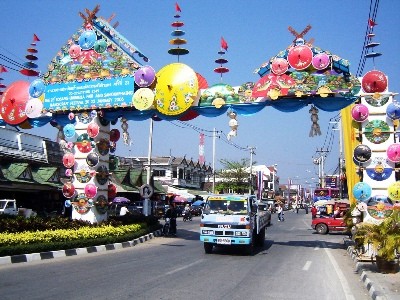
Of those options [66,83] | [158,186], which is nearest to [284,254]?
[66,83]

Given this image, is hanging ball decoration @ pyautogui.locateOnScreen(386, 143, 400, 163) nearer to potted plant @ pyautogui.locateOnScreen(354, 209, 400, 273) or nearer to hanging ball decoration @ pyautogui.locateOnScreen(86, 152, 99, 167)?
potted plant @ pyautogui.locateOnScreen(354, 209, 400, 273)

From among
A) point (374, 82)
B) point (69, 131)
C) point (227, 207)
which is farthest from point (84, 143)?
point (374, 82)

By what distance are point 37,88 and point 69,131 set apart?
276 cm

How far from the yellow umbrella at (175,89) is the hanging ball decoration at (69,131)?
14.5 feet

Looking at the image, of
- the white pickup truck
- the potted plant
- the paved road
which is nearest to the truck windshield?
the white pickup truck

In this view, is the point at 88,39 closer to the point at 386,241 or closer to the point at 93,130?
the point at 93,130

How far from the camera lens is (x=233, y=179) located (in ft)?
241

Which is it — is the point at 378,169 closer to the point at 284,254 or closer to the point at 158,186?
the point at 284,254

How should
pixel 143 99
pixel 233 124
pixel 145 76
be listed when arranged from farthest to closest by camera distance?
pixel 145 76, pixel 143 99, pixel 233 124

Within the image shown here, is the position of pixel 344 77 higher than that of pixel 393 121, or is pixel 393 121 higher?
pixel 344 77

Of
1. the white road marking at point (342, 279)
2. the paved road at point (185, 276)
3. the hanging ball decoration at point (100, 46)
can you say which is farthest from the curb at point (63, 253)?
the hanging ball decoration at point (100, 46)

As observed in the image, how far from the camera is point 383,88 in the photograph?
15695mm

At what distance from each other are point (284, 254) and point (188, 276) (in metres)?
6.70

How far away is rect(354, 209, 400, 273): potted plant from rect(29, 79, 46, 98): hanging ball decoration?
1587 cm
